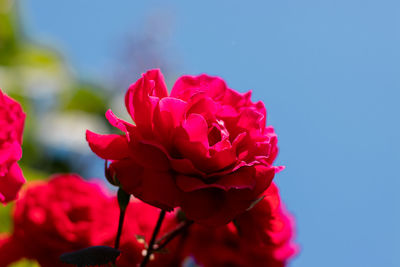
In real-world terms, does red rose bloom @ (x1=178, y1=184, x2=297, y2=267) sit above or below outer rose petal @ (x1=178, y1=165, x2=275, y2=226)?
below

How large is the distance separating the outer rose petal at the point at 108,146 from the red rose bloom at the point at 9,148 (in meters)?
0.06

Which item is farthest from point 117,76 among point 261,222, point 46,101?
point 261,222

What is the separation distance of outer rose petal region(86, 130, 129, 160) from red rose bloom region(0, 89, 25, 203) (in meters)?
0.06

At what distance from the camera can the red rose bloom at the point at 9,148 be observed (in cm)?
38

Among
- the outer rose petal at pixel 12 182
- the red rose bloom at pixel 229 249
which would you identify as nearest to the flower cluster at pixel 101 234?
the red rose bloom at pixel 229 249

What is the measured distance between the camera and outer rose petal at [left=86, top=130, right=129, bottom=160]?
38 centimetres

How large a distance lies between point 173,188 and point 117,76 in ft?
6.36

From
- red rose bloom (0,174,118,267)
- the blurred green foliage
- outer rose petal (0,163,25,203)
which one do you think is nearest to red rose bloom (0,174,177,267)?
red rose bloom (0,174,118,267)

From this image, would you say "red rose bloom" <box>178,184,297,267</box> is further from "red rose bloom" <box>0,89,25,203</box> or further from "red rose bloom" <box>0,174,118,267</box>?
"red rose bloom" <box>0,89,25,203</box>

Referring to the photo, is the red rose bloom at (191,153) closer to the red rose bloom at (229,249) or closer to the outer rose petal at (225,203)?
the outer rose petal at (225,203)

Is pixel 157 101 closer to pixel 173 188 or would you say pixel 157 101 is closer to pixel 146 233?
pixel 173 188

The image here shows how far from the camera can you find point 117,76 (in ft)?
7.36

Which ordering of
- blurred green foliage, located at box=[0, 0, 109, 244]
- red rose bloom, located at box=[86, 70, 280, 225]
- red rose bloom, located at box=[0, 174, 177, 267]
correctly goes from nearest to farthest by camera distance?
red rose bloom, located at box=[86, 70, 280, 225]
red rose bloom, located at box=[0, 174, 177, 267]
blurred green foliage, located at box=[0, 0, 109, 244]

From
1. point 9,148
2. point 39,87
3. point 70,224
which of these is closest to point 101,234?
point 70,224
